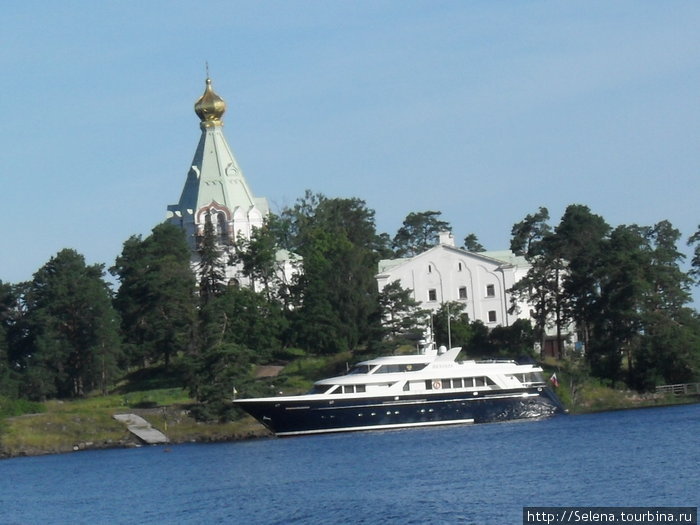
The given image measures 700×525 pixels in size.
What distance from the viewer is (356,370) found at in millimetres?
73188

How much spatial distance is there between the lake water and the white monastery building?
3003cm

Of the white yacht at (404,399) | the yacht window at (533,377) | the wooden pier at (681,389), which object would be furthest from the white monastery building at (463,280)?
the white yacht at (404,399)

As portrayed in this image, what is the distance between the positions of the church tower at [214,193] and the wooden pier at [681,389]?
1598 inches

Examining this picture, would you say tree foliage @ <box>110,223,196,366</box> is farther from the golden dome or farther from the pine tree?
the golden dome

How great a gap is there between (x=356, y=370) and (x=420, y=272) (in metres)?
30.6

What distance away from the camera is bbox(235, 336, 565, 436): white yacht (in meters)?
71.4

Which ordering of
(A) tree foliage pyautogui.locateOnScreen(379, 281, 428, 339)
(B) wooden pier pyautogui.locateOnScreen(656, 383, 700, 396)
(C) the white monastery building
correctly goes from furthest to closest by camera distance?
(C) the white monastery building, (A) tree foliage pyautogui.locateOnScreen(379, 281, 428, 339), (B) wooden pier pyautogui.locateOnScreen(656, 383, 700, 396)

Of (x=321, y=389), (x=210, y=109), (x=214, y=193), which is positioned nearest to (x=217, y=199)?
(x=214, y=193)

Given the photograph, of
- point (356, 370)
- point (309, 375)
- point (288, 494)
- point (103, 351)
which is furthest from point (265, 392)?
point (288, 494)

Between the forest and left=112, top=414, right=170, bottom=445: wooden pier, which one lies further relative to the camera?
the forest

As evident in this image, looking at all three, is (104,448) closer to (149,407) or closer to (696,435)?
(149,407)

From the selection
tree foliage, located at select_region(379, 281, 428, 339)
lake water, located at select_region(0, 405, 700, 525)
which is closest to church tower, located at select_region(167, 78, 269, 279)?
tree foliage, located at select_region(379, 281, 428, 339)

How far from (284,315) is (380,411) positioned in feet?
92.0

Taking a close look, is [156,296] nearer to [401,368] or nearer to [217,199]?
[217,199]
